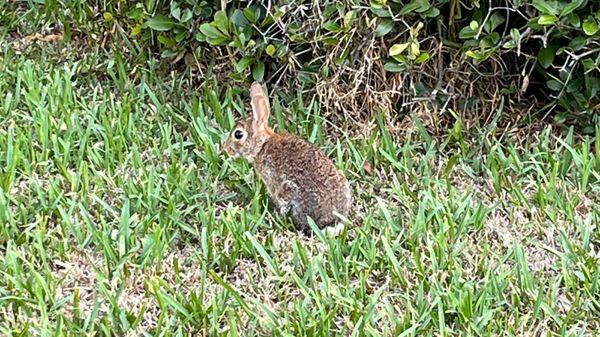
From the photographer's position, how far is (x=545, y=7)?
4648 millimetres

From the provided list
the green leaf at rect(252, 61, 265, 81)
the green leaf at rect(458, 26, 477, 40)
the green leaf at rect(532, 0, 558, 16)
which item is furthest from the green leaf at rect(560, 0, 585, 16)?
the green leaf at rect(252, 61, 265, 81)

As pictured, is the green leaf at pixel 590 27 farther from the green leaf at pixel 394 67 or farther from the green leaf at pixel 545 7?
the green leaf at pixel 394 67

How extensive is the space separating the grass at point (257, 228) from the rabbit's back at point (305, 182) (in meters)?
0.12

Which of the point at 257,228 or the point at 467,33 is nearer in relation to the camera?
the point at 257,228

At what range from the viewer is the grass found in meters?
3.77

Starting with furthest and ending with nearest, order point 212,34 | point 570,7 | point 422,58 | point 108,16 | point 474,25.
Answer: point 108,16 < point 212,34 < point 422,58 < point 474,25 < point 570,7

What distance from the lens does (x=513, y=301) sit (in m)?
3.85

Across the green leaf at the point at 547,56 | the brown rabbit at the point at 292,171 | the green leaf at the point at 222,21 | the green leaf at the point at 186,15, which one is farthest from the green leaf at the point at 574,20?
the green leaf at the point at 186,15

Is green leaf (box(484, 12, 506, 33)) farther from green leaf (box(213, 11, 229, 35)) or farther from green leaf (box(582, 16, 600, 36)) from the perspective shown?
green leaf (box(213, 11, 229, 35))

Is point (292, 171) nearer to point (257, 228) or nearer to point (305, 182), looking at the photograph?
point (305, 182)

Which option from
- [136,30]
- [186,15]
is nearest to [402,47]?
[186,15]

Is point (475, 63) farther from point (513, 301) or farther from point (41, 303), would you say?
point (41, 303)

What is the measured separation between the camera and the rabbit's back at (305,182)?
433 centimetres

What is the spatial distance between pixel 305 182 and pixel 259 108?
0.48 metres
